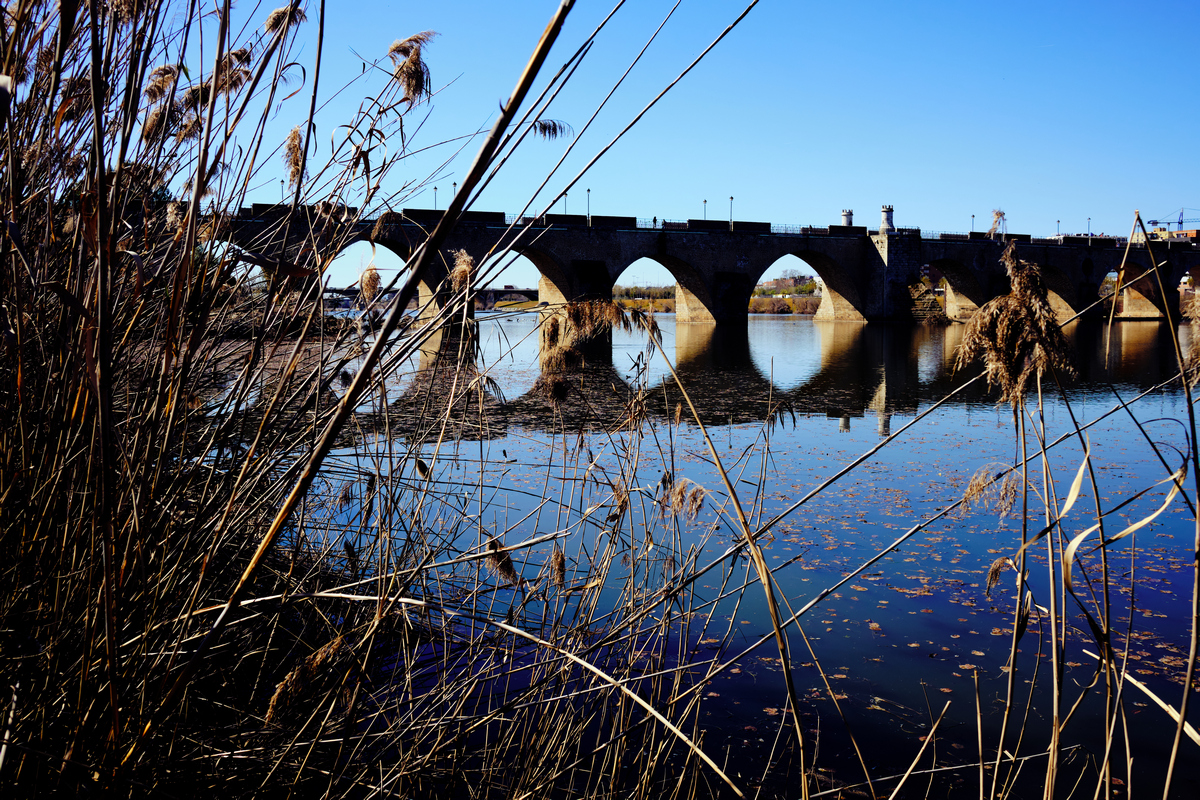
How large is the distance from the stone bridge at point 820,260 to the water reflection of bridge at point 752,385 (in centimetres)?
760

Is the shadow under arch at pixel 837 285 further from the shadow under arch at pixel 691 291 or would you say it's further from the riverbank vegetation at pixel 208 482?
the riverbank vegetation at pixel 208 482

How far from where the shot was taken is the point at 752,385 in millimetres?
8906

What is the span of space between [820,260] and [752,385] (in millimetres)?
20241

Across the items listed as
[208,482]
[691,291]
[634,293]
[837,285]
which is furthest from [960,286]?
[208,482]

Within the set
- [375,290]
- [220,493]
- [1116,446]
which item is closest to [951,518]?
[1116,446]

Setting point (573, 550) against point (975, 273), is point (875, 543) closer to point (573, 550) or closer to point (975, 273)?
point (573, 550)

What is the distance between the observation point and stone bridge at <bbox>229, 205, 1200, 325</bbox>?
23.7 metres

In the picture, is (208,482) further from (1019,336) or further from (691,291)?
(691,291)

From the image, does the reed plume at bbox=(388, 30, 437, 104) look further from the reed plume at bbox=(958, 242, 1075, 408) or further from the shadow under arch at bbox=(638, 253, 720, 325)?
the shadow under arch at bbox=(638, 253, 720, 325)

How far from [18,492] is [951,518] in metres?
3.44

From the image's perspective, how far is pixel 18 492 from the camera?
1.08 m

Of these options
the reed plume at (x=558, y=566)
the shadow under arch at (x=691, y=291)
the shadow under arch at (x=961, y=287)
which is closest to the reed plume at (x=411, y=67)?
the reed plume at (x=558, y=566)

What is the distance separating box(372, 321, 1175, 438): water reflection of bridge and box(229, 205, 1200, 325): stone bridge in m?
7.60

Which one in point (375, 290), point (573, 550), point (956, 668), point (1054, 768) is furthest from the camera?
point (573, 550)
